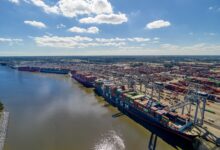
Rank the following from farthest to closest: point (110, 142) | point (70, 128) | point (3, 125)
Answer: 1. point (3, 125)
2. point (70, 128)
3. point (110, 142)

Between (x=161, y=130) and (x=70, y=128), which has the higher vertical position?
(x=70, y=128)

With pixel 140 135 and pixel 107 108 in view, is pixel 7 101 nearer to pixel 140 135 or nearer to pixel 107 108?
pixel 107 108

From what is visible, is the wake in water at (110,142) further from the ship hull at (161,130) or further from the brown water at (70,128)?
the ship hull at (161,130)

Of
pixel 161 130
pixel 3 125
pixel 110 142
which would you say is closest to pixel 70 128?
pixel 110 142

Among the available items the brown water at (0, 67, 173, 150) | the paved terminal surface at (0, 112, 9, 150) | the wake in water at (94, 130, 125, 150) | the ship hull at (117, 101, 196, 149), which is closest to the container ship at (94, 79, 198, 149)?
the ship hull at (117, 101, 196, 149)

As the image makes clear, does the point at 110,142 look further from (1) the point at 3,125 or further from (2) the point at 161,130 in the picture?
(1) the point at 3,125

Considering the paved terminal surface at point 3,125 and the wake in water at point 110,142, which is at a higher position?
the paved terminal surface at point 3,125

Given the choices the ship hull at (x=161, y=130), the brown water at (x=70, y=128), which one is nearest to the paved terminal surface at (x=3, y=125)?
the brown water at (x=70, y=128)

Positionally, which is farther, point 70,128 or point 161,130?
point 70,128

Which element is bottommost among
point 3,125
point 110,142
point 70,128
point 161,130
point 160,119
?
point 110,142
